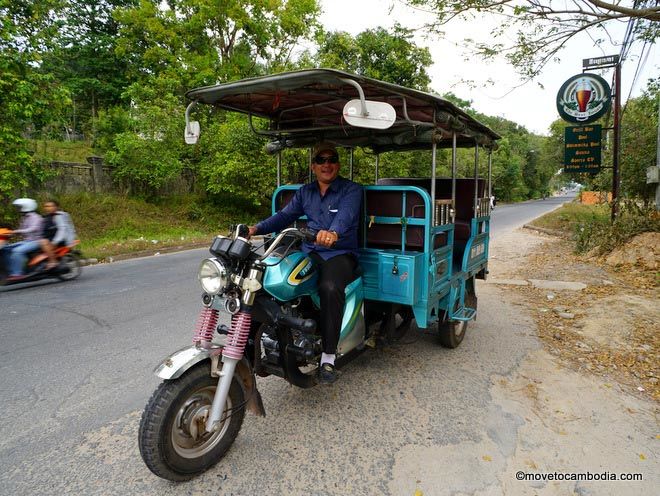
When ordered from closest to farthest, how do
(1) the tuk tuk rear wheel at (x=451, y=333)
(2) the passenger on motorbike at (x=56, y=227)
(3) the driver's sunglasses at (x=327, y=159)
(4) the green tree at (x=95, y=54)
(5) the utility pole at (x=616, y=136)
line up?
(3) the driver's sunglasses at (x=327, y=159) → (1) the tuk tuk rear wheel at (x=451, y=333) → (2) the passenger on motorbike at (x=56, y=227) → (5) the utility pole at (x=616, y=136) → (4) the green tree at (x=95, y=54)

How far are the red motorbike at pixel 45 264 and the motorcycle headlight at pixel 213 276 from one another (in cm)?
635

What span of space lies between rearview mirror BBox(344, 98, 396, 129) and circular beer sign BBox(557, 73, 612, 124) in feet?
32.9

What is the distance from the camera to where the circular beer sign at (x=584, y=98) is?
A: 401 inches

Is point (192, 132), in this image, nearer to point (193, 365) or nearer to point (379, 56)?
point (193, 365)

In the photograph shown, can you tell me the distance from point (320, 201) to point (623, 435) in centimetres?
260

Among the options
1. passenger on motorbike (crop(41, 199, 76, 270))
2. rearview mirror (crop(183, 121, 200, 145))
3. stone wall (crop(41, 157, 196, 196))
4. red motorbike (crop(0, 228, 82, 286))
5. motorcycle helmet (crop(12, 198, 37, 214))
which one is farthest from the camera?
stone wall (crop(41, 157, 196, 196))

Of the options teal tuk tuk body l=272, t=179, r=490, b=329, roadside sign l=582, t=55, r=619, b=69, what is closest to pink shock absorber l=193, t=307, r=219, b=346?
teal tuk tuk body l=272, t=179, r=490, b=329

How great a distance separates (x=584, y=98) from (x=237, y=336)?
11.2 meters

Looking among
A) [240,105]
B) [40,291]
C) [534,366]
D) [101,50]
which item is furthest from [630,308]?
Answer: [101,50]

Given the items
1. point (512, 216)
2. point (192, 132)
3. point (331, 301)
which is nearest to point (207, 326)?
point (331, 301)

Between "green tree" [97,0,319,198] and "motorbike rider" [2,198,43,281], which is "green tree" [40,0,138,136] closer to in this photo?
"green tree" [97,0,319,198]

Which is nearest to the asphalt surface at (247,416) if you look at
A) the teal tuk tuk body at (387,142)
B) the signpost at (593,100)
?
the teal tuk tuk body at (387,142)

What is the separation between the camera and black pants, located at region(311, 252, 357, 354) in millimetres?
2812

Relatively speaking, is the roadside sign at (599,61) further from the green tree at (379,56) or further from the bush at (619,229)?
the green tree at (379,56)
